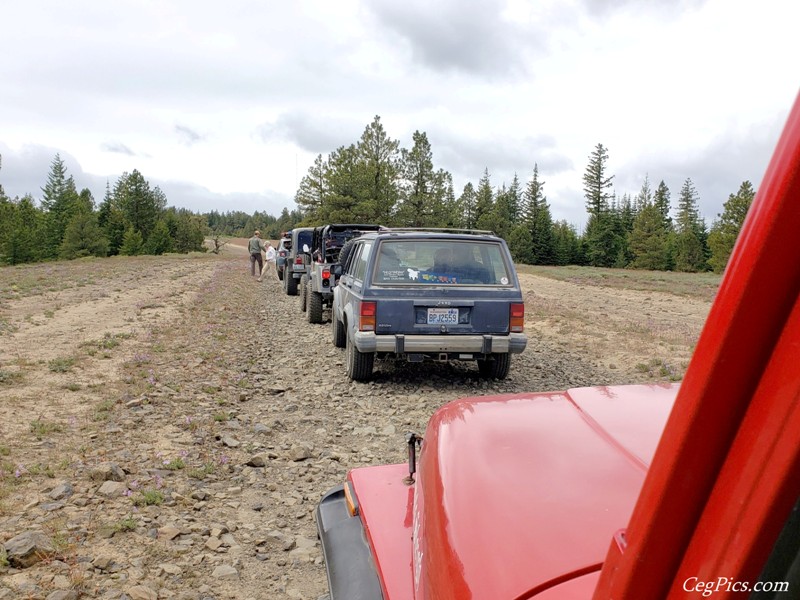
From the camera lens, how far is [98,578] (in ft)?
9.79

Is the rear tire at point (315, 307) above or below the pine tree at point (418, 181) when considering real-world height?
below

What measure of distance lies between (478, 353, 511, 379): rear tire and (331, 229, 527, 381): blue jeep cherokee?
1 cm

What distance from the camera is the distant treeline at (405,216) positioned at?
51.8 m

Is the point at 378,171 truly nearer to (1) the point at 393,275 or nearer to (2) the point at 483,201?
(2) the point at 483,201

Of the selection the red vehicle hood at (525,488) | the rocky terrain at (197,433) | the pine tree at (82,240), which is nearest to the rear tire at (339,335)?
the rocky terrain at (197,433)

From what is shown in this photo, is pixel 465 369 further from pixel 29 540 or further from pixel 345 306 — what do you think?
pixel 29 540

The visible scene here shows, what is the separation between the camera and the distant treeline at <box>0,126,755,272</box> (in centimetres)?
5181

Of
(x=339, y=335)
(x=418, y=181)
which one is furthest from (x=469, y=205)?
(x=339, y=335)

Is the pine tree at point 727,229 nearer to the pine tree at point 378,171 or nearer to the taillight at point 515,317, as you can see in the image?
the pine tree at point 378,171

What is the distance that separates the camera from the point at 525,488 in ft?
5.38

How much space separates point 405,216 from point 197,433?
51.6 metres

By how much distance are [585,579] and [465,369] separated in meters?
6.66

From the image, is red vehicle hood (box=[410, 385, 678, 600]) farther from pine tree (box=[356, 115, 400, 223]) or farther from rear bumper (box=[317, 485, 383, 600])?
pine tree (box=[356, 115, 400, 223])

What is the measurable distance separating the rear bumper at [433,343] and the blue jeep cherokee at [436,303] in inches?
0.4
